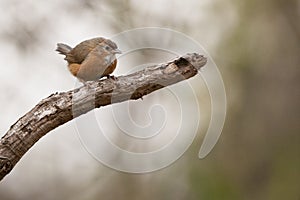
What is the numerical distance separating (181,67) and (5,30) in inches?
123

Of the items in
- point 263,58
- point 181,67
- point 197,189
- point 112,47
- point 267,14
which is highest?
point 267,14

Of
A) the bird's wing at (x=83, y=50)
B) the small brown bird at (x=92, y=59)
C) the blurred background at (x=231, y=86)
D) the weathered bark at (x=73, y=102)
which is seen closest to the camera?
the weathered bark at (x=73, y=102)

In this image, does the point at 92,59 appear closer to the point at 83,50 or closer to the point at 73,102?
the point at 83,50

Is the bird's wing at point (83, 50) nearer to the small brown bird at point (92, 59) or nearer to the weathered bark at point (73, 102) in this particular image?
the small brown bird at point (92, 59)

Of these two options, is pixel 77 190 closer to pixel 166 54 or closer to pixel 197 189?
pixel 197 189

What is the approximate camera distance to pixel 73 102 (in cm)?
208

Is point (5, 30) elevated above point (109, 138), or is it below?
above

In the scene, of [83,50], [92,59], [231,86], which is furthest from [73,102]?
[231,86]

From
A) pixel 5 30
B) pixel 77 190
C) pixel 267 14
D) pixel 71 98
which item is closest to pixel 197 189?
pixel 77 190

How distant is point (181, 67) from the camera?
2.06 metres

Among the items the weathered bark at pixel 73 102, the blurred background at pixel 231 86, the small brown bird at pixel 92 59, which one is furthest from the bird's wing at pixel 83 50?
the blurred background at pixel 231 86

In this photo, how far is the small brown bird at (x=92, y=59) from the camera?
238 cm

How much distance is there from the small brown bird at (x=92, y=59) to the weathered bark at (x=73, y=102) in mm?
202

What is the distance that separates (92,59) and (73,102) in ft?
1.23
